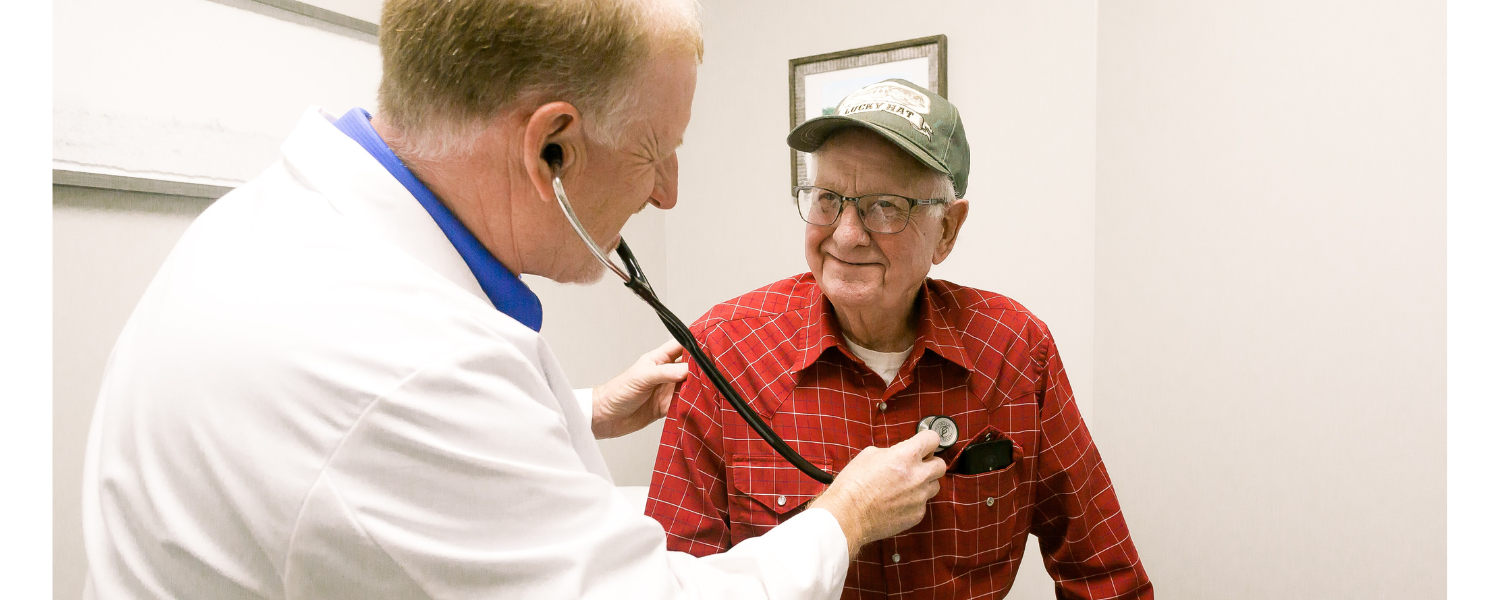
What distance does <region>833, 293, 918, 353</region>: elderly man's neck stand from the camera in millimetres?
1239

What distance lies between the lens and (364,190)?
0.71 meters

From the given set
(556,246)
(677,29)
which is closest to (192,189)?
(556,246)

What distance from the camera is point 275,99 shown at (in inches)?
57.6

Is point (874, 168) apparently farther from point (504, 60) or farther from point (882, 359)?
point (504, 60)

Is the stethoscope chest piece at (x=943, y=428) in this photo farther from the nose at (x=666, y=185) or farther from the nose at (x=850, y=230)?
the nose at (x=666, y=185)

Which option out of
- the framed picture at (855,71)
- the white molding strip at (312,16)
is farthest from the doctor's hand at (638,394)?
the framed picture at (855,71)

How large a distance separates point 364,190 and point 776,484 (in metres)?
0.71

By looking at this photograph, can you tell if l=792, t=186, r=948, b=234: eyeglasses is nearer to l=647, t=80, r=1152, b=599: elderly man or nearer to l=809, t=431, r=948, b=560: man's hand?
l=647, t=80, r=1152, b=599: elderly man

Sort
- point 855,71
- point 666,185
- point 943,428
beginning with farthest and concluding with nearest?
point 855,71 → point 943,428 → point 666,185

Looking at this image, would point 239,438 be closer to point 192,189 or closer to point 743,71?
point 192,189

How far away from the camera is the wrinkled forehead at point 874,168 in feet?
3.82

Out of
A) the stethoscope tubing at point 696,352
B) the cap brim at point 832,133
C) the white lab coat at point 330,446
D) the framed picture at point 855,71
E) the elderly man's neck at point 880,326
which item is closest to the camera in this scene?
the white lab coat at point 330,446

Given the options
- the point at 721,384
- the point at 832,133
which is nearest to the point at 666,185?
the point at 721,384
